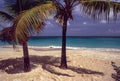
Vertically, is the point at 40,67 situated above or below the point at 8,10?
below

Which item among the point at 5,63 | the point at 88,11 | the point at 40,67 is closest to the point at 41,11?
the point at 88,11

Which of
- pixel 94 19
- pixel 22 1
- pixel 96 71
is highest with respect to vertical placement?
pixel 22 1

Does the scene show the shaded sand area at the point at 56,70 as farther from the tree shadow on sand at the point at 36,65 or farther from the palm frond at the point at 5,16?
the palm frond at the point at 5,16

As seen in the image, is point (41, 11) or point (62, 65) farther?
point (62, 65)

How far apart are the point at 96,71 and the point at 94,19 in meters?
2.83

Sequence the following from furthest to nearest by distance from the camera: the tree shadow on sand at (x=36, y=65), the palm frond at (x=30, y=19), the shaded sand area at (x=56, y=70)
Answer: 1. the tree shadow on sand at (x=36, y=65)
2. the shaded sand area at (x=56, y=70)
3. the palm frond at (x=30, y=19)

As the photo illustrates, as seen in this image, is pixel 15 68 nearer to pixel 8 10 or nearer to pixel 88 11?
pixel 8 10

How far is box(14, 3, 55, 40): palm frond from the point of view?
959 centimetres

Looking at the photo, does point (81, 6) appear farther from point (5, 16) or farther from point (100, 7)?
point (5, 16)

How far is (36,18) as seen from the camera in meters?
10.0

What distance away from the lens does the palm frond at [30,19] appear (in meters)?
9.59

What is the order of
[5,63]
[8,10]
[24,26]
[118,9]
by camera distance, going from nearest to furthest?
[24,26] < [118,9] < [8,10] < [5,63]

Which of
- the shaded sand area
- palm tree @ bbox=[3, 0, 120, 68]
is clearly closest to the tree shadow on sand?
the shaded sand area

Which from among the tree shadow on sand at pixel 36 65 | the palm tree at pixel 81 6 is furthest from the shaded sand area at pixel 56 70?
the palm tree at pixel 81 6
